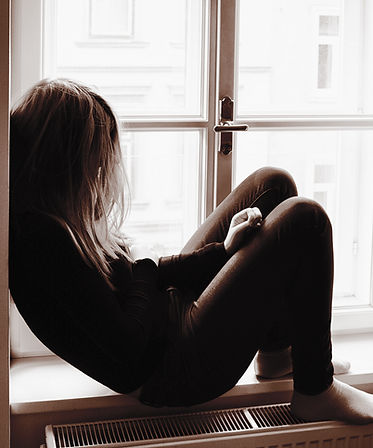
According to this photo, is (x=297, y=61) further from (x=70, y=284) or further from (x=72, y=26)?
(x=70, y=284)

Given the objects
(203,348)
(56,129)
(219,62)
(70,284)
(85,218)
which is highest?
(219,62)

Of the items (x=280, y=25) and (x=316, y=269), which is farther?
(x=280, y=25)

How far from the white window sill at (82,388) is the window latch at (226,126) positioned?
1.88 feet

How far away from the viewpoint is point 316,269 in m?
1.68

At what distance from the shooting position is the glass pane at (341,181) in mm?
2203

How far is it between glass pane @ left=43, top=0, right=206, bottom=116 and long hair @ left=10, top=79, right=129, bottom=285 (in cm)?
35

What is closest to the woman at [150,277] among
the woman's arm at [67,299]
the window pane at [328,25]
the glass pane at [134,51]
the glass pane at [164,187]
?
the woman's arm at [67,299]

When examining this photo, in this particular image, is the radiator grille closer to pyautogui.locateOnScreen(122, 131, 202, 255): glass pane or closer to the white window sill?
the white window sill

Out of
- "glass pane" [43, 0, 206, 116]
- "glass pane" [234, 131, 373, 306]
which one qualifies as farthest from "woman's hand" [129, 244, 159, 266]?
"glass pane" [234, 131, 373, 306]

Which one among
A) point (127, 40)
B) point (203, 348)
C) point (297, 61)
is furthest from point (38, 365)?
point (297, 61)

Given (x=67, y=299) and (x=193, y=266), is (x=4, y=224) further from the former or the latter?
(x=193, y=266)

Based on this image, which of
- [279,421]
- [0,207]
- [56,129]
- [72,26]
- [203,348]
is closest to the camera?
[0,207]

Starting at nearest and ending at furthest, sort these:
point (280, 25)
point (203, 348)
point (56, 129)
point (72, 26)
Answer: point (56, 129) < point (203, 348) < point (72, 26) < point (280, 25)

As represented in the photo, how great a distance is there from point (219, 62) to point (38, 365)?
0.89 metres
